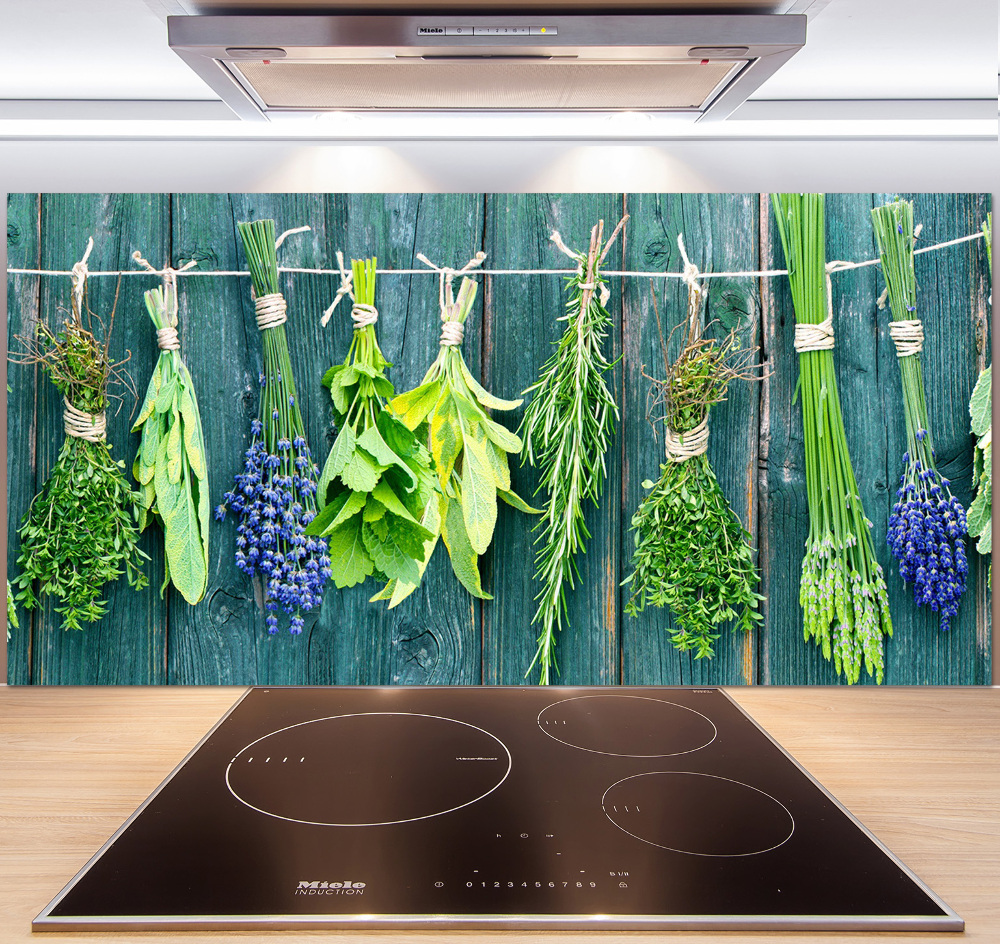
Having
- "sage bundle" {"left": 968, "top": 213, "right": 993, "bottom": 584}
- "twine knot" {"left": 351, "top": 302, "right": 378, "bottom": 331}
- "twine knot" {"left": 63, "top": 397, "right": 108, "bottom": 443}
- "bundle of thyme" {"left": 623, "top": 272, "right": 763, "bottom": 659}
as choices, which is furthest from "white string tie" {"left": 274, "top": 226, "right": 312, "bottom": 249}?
"sage bundle" {"left": 968, "top": 213, "right": 993, "bottom": 584}

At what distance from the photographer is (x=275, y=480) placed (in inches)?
57.6

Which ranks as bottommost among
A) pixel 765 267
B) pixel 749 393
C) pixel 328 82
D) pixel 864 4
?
pixel 749 393

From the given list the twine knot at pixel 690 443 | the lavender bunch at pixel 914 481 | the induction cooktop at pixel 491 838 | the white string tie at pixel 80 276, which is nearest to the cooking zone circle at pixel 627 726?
the induction cooktop at pixel 491 838

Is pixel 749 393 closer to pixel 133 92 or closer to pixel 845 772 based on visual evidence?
pixel 845 772

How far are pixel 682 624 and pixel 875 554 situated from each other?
1.30 ft

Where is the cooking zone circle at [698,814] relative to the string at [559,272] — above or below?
below

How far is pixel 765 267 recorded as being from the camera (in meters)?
1.49

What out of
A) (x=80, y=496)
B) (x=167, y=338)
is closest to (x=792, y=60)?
(x=167, y=338)

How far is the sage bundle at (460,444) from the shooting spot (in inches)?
56.9

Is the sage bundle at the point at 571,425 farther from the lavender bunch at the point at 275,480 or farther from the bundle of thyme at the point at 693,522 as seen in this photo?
the lavender bunch at the point at 275,480

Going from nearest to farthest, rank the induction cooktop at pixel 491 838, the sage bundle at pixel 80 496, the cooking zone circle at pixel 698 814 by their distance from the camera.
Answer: the induction cooktop at pixel 491 838, the cooking zone circle at pixel 698 814, the sage bundle at pixel 80 496

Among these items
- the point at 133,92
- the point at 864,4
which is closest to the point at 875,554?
the point at 864,4

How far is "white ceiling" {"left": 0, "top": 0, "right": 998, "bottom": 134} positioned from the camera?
112cm

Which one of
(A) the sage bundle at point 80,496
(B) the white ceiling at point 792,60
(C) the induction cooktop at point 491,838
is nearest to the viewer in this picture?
(C) the induction cooktop at point 491,838
